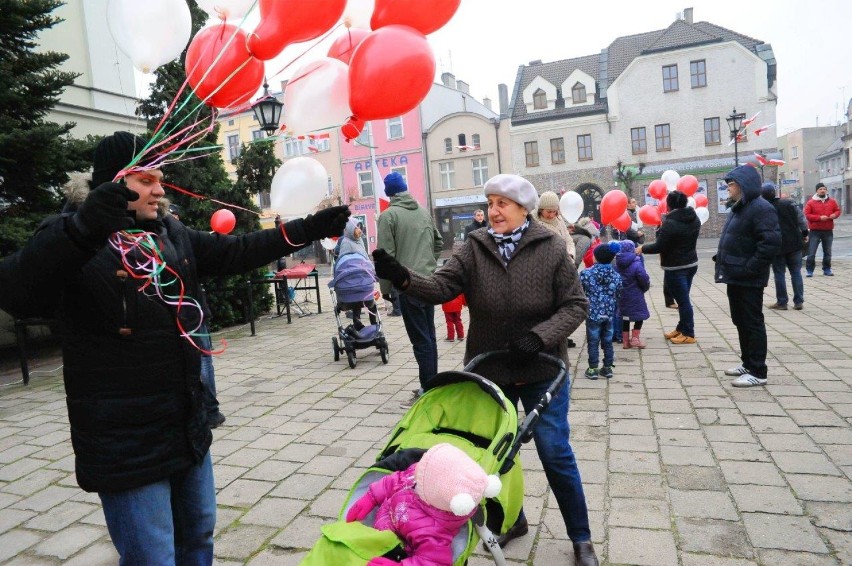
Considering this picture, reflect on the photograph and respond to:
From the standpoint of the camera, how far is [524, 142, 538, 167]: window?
113 feet

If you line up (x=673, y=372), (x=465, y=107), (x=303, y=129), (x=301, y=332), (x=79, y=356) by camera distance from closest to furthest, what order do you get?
(x=79, y=356)
(x=303, y=129)
(x=673, y=372)
(x=301, y=332)
(x=465, y=107)

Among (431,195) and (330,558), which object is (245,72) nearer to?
(330,558)

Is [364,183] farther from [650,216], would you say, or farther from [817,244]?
[650,216]

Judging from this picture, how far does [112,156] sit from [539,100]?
3580cm

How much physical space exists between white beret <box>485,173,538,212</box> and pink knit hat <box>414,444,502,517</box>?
51.6 inches

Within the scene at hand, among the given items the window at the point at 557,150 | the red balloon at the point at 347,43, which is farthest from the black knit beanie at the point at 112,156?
the window at the point at 557,150

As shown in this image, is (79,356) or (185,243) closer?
(79,356)

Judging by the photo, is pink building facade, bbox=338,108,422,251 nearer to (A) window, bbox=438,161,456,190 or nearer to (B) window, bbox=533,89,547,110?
(A) window, bbox=438,161,456,190

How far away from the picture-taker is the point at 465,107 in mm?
41438

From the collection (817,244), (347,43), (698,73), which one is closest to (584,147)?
(698,73)

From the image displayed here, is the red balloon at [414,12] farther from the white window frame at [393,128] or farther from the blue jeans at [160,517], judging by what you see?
the white window frame at [393,128]

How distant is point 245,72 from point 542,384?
77.1 inches

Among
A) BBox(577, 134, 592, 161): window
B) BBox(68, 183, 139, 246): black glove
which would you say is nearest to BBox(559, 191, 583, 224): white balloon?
BBox(68, 183, 139, 246): black glove

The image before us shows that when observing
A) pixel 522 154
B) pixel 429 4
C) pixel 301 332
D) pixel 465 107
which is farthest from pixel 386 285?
pixel 465 107
